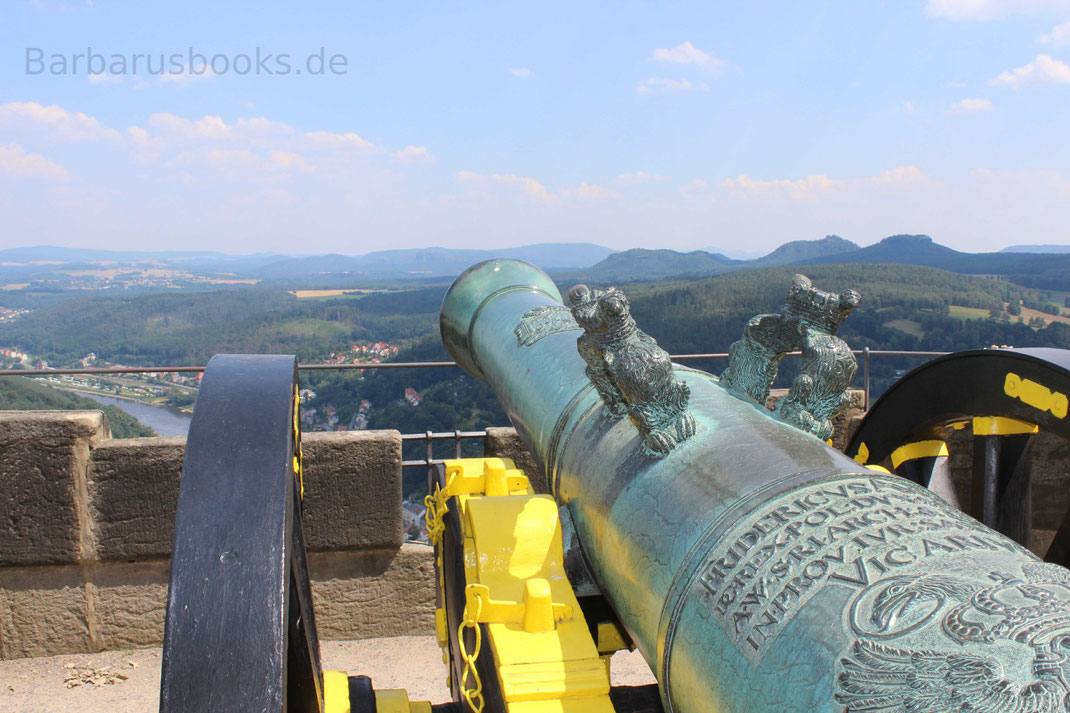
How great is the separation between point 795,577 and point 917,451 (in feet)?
6.28

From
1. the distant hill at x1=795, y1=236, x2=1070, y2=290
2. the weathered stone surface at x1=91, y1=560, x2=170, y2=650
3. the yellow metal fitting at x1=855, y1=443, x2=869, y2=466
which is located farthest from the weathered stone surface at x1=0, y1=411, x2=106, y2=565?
the distant hill at x1=795, y1=236, x2=1070, y2=290

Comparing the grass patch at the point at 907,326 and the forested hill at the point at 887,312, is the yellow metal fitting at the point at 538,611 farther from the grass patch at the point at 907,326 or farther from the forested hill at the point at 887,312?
the grass patch at the point at 907,326

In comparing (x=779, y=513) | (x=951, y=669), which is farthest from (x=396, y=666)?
(x=951, y=669)

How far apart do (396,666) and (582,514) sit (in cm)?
250

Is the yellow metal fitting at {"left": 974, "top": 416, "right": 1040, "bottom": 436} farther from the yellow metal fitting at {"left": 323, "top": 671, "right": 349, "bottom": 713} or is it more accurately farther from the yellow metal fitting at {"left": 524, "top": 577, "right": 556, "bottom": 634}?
the yellow metal fitting at {"left": 323, "top": 671, "right": 349, "bottom": 713}

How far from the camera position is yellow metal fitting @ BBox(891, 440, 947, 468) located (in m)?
2.96

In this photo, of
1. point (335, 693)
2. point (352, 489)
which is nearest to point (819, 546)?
point (335, 693)

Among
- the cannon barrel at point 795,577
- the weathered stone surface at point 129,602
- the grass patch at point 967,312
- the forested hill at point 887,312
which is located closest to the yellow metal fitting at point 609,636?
the cannon barrel at point 795,577

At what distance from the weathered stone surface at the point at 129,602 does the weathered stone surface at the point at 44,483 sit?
202mm

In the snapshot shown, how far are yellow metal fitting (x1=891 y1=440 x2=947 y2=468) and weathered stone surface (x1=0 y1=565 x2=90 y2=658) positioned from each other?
12.1 feet

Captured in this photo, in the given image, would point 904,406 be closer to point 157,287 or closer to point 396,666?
point 396,666

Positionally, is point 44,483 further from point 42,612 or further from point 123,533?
point 42,612

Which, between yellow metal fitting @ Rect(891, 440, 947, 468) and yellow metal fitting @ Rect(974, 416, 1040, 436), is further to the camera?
yellow metal fitting @ Rect(891, 440, 947, 468)

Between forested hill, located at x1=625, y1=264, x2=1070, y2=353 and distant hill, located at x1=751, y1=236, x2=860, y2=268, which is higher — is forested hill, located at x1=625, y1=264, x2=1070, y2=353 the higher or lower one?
the lower one
